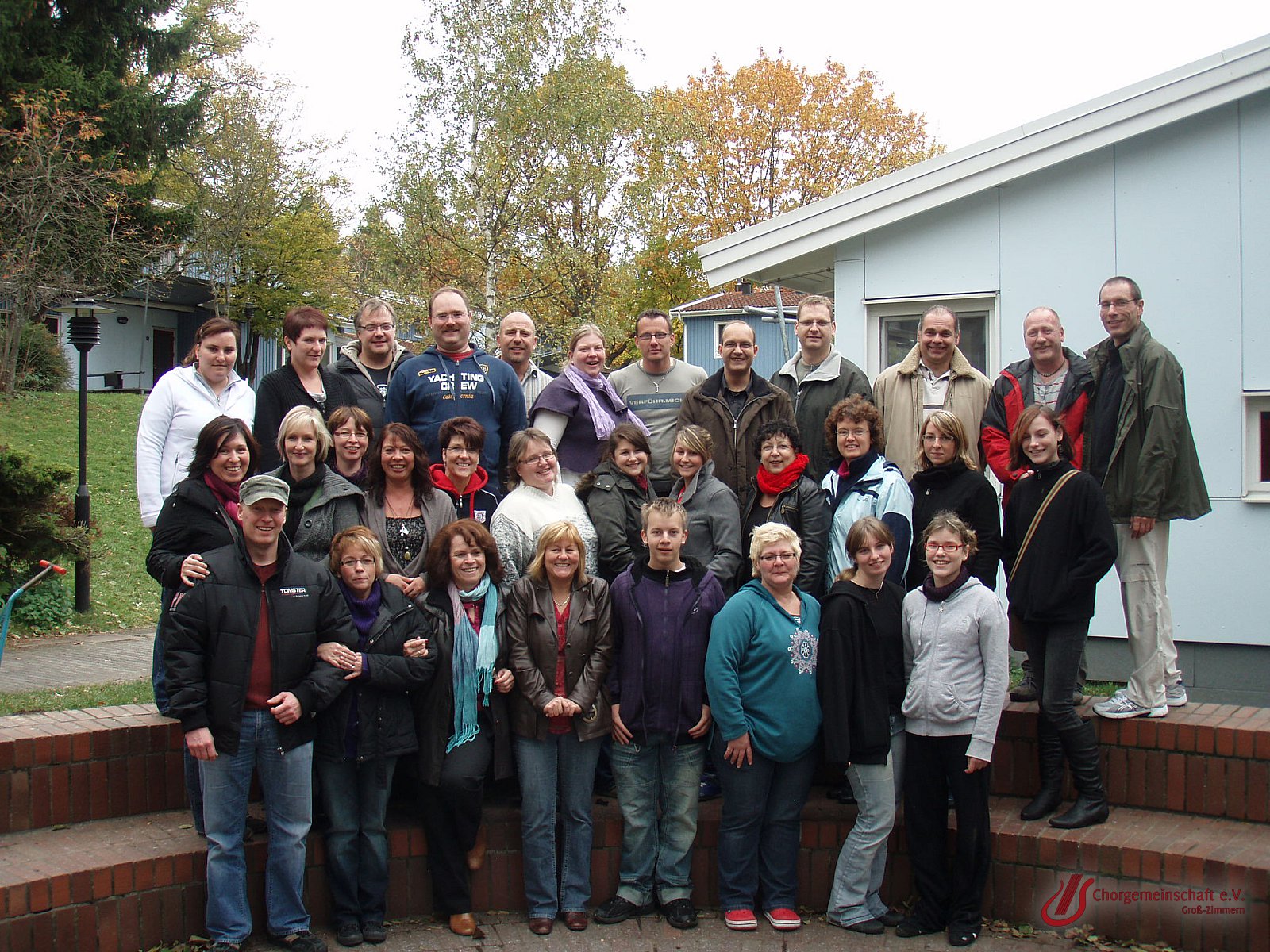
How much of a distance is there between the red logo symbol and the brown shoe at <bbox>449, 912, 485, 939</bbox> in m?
2.38

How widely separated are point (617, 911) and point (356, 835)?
115 cm

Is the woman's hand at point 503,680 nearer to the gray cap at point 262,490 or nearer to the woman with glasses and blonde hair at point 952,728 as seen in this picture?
the gray cap at point 262,490

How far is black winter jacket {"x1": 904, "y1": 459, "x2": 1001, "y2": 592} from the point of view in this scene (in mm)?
4590

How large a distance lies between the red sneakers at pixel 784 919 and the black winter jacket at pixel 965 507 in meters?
1.58

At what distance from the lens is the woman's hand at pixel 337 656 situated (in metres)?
4.02

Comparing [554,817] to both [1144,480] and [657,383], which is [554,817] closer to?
[657,383]

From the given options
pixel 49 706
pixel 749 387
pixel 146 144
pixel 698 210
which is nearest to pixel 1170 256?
pixel 749 387

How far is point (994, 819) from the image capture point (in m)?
4.54

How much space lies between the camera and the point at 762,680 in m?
4.30

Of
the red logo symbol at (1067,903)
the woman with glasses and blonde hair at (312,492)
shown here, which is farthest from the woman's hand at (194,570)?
the red logo symbol at (1067,903)

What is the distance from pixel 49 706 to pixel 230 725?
2134 millimetres

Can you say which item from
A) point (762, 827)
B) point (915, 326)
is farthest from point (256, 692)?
point (915, 326)

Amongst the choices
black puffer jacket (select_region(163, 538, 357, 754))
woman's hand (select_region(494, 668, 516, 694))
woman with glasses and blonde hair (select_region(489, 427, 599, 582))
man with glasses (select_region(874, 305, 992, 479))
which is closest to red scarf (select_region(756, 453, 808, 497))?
man with glasses (select_region(874, 305, 992, 479))

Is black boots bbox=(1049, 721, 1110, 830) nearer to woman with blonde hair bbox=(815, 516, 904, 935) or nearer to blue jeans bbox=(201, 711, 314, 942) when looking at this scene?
woman with blonde hair bbox=(815, 516, 904, 935)
